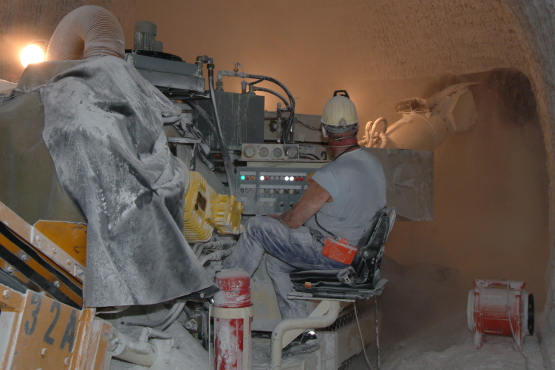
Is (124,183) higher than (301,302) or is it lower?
higher

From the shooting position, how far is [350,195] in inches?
114

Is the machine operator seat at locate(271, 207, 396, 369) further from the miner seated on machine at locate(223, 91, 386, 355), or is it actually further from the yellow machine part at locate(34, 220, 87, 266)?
the yellow machine part at locate(34, 220, 87, 266)

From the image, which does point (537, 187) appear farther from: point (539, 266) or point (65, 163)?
point (65, 163)

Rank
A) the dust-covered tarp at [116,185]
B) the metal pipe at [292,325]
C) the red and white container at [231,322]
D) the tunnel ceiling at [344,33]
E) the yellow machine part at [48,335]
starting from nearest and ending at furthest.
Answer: the yellow machine part at [48,335]
the dust-covered tarp at [116,185]
the red and white container at [231,322]
the metal pipe at [292,325]
the tunnel ceiling at [344,33]

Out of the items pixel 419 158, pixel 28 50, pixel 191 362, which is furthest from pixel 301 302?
pixel 28 50

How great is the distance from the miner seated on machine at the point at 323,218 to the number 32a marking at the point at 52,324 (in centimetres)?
135

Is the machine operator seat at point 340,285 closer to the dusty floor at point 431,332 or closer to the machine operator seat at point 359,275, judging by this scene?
the machine operator seat at point 359,275

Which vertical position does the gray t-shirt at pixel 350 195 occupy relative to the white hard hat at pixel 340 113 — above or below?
below

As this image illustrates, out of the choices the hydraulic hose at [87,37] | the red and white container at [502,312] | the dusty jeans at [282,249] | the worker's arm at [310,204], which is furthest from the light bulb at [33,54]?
the red and white container at [502,312]

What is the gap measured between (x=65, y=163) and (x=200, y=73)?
175 centimetres

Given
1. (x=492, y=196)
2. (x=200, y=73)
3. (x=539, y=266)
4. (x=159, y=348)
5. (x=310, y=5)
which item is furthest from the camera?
(x=310, y=5)

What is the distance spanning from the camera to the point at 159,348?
2.33m

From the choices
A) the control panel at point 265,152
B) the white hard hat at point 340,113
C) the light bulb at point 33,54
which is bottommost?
the control panel at point 265,152

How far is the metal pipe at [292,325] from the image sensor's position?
2.78m
